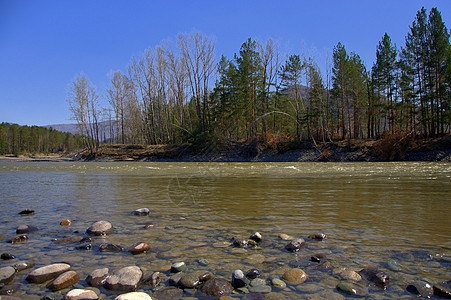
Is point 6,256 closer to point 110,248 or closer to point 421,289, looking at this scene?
point 110,248

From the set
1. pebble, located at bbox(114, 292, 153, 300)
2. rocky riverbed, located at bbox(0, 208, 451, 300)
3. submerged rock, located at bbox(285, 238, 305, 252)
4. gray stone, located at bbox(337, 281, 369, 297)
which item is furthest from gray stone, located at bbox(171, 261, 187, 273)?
gray stone, located at bbox(337, 281, 369, 297)

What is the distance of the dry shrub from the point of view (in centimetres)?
3058

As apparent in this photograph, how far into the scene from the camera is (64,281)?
103 inches

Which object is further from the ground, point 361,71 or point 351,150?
point 361,71

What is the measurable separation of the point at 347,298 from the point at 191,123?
50.8 m

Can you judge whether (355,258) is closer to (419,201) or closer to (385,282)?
(385,282)

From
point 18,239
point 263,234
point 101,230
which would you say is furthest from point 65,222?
point 263,234

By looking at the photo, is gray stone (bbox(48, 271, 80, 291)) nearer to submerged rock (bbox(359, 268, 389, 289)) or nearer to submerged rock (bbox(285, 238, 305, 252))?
submerged rock (bbox(285, 238, 305, 252))

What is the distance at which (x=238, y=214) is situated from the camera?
582 centimetres

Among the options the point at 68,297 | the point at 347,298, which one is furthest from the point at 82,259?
the point at 347,298

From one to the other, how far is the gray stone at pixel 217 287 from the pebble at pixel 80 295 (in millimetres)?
952

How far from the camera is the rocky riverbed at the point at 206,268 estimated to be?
2467mm

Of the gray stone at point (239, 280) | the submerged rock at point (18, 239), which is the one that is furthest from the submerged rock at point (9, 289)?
the gray stone at point (239, 280)

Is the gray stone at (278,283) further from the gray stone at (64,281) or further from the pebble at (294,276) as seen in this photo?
the gray stone at (64,281)
